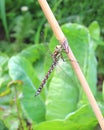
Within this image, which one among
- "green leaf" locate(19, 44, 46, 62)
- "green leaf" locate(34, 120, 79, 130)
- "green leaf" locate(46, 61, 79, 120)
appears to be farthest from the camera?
"green leaf" locate(19, 44, 46, 62)

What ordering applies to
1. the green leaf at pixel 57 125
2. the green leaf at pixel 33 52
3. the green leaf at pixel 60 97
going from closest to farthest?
the green leaf at pixel 57 125 → the green leaf at pixel 60 97 → the green leaf at pixel 33 52

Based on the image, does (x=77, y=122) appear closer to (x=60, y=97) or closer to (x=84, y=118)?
(x=84, y=118)

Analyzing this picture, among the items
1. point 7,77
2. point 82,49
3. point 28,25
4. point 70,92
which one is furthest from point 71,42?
point 28,25

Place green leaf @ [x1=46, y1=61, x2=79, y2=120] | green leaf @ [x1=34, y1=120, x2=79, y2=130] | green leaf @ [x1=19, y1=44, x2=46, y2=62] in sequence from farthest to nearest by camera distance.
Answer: green leaf @ [x1=19, y1=44, x2=46, y2=62], green leaf @ [x1=46, y1=61, x2=79, y2=120], green leaf @ [x1=34, y1=120, x2=79, y2=130]

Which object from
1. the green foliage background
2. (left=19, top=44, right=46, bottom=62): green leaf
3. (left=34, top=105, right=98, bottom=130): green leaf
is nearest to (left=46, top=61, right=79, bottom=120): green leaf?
the green foliage background

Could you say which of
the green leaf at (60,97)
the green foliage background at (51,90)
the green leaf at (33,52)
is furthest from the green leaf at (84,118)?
the green leaf at (33,52)

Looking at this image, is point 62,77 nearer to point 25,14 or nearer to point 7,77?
point 7,77

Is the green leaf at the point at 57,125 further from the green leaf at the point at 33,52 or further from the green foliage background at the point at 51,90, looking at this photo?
the green leaf at the point at 33,52

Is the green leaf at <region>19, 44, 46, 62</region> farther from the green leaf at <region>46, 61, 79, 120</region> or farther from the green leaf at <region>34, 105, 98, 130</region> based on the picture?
the green leaf at <region>34, 105, 98, 130</region>
